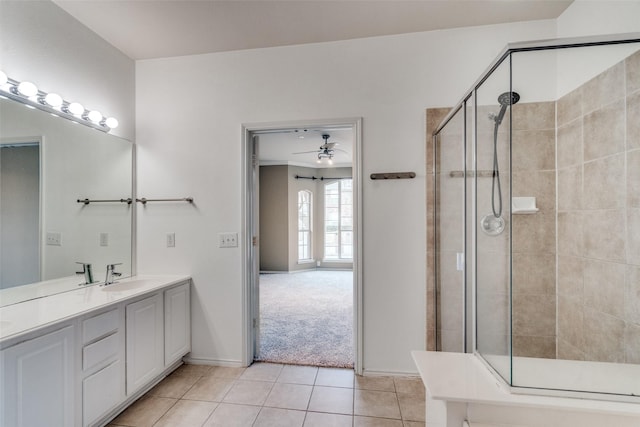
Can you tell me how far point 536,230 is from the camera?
1915mm

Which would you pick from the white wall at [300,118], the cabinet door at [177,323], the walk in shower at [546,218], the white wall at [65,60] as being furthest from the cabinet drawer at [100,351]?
the walk in shower at [546,218]

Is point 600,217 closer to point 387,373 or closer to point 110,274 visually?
point 387,373

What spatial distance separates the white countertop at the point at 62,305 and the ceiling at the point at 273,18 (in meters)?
1.99

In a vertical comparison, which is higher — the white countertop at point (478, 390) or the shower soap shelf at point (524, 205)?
the shower soap shelf at point (524, 205)

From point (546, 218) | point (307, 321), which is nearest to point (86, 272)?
point (307, 321)

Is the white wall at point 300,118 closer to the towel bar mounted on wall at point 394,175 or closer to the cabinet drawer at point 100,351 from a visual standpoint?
the towel bar mounted on wall at point 394,175

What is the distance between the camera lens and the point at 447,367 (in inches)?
45.7

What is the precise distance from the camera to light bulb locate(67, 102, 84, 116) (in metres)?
1.96

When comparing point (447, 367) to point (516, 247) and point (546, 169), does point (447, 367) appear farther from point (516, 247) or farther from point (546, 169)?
point (546, 169)

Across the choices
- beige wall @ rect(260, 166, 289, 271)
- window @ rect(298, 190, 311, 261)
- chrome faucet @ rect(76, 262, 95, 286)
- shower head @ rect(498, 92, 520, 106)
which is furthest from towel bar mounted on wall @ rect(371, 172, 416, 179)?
window @ rect(298, 190, 311, 261)

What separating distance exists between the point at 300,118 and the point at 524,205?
1805 millimetres

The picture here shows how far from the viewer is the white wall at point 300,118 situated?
7.20ft

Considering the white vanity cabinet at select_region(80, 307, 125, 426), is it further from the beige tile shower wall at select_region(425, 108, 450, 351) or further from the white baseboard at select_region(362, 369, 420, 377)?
the beige tile shower wall at select_region(425, 108, 450, 351)

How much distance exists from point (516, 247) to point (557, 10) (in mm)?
1732
